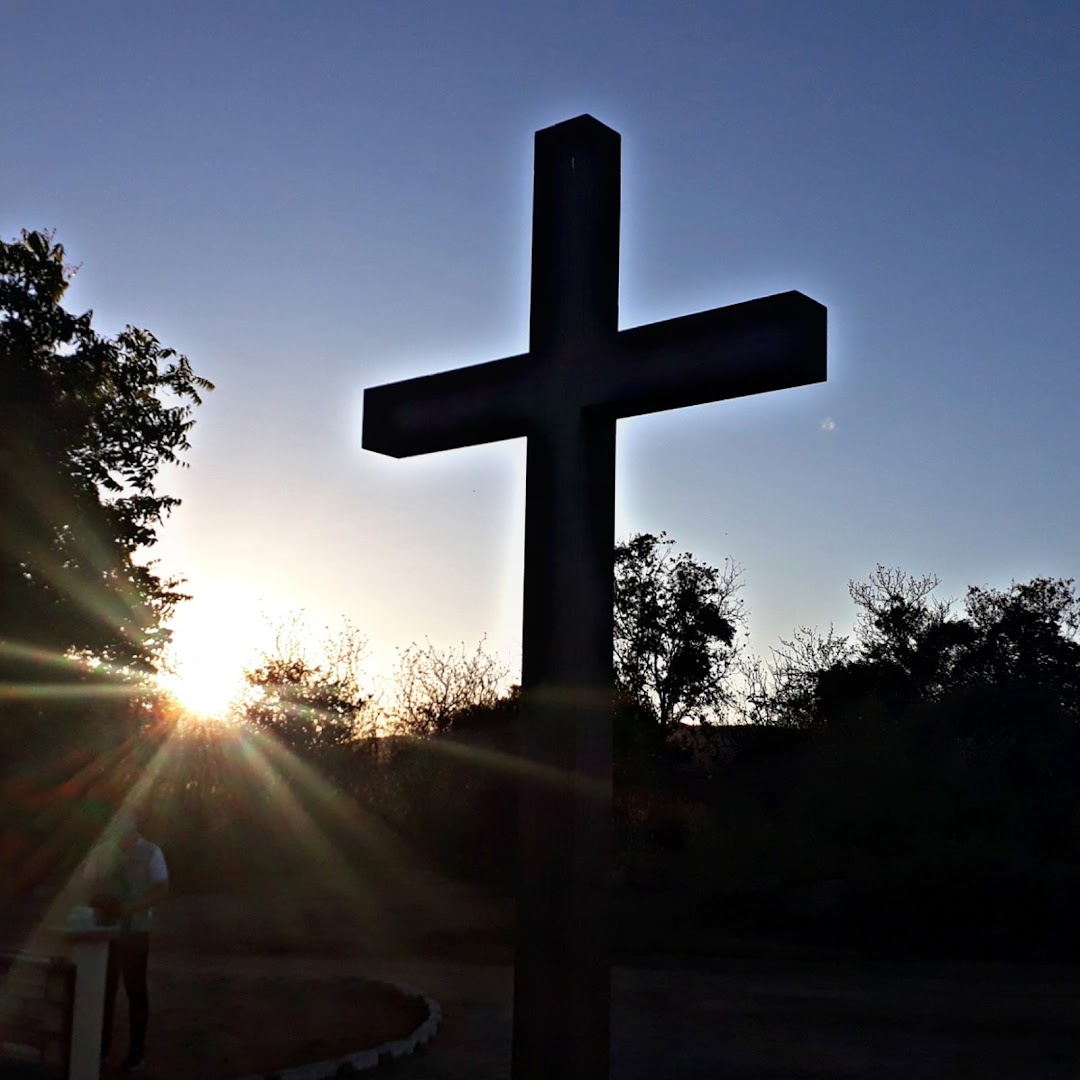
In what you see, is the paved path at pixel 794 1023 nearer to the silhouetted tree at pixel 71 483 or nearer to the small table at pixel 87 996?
the small table at pixel 87 996

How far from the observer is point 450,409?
5215 mm

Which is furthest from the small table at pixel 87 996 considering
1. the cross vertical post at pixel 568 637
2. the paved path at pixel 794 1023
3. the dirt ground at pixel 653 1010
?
the paved path at pixel 794 1023

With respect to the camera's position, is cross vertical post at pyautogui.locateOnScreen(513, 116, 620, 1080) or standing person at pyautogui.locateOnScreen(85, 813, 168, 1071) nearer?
cross vertical post at pyautogui.locateOnScreen(513, 116, 620, 1080)

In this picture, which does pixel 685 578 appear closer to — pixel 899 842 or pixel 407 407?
pixel 899 842

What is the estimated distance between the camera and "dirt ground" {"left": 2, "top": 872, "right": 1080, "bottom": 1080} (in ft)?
28.0

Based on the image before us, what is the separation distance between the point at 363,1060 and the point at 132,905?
176 centimetres

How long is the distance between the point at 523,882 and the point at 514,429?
68.1 inches

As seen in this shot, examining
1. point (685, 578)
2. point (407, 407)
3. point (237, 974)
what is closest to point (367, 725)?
point (685, 578)

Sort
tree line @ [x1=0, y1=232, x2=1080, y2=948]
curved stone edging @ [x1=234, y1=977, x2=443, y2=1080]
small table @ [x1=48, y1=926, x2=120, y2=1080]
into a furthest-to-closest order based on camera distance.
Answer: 1. tree line @ [x1=0, y1=232, x2=1080, y2=948]
2. curved stone edging @ [x1=234, y1=977, x2=443, y2=1080]
3. small table @ [x1=48, y1=926, x2=120, y2=1080]

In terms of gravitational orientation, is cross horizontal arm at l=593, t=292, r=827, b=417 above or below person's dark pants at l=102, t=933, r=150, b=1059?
above

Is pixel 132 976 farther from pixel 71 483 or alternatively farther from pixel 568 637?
pixel 71 483

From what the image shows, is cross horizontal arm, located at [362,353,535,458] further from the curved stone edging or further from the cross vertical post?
the curved stone edging

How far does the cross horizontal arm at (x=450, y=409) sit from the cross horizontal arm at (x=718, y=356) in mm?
455

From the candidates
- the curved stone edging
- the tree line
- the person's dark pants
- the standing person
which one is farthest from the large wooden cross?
the tree line
